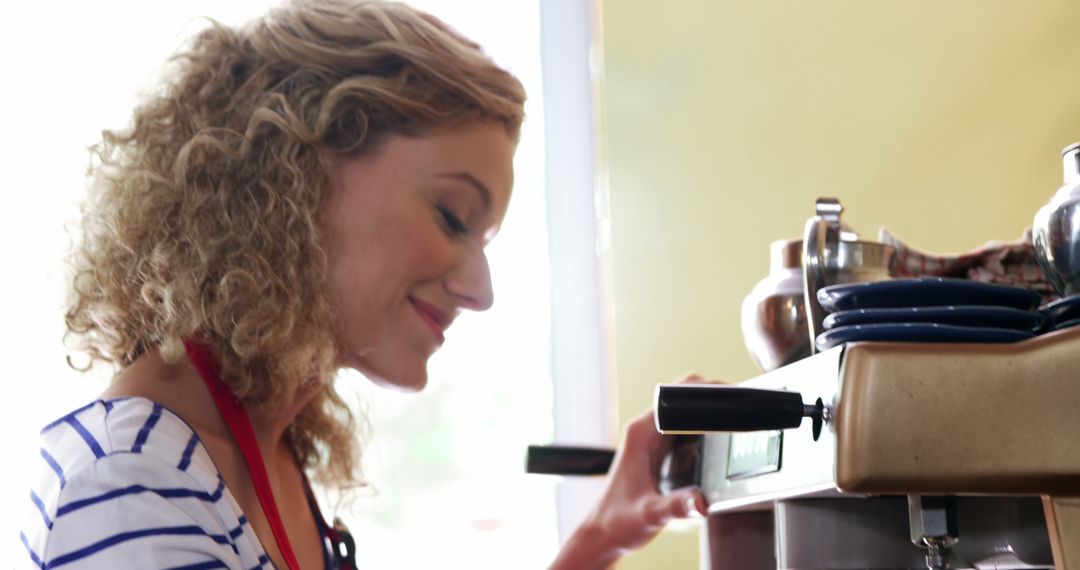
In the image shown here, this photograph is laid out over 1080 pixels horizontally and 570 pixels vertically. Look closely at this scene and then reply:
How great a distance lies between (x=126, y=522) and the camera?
0.72m

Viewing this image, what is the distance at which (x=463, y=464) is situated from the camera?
5.67ft

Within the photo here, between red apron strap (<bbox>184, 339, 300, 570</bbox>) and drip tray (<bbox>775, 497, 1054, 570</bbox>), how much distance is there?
0.38 meters

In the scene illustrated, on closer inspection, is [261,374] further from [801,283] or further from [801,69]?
[801,69]

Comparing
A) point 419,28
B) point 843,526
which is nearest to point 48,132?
point 419,28

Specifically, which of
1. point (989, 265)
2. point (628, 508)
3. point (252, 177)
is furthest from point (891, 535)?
point (252, 177)

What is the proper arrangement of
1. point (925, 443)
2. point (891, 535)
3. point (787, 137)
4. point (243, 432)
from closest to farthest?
point (925, 443), point (891, 535), point (243, 432), point (787, 137)

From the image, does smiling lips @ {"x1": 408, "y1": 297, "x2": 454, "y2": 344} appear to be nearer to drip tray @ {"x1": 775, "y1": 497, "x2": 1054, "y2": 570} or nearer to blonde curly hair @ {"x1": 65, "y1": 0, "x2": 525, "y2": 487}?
blonde curly hair @ {"x1": 65, "y1": 0, "x2": 525, "y2": 487}

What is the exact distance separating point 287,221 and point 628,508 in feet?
1.29

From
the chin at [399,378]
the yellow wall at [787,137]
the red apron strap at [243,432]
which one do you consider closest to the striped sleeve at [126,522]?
the red apron strap at [243,432]

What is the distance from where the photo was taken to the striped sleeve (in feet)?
2.33

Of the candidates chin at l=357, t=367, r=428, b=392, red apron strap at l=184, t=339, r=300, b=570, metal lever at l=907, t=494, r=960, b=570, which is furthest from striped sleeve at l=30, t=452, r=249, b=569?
metal lever at l=907, t=494, r=960, b=570

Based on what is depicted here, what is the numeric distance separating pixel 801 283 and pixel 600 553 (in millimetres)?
363

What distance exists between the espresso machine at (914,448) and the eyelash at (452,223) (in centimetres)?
34

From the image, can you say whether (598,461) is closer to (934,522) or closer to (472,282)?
(472,282)
